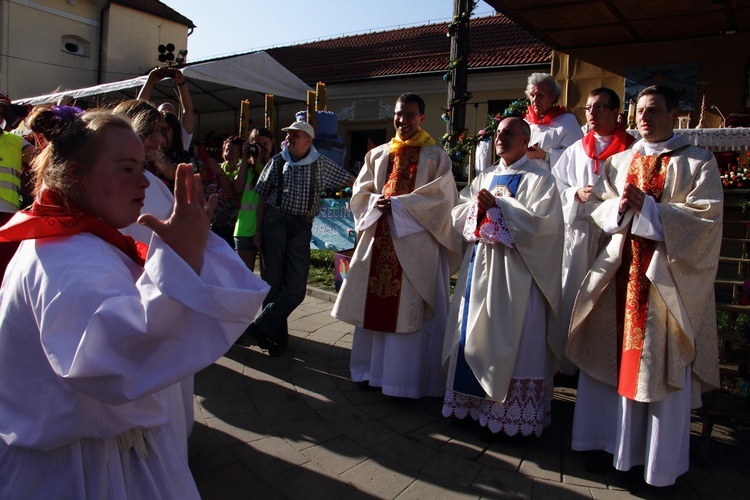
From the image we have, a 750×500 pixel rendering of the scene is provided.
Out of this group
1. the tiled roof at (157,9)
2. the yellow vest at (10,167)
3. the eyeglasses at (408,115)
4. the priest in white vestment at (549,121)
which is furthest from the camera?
the tiled roof at (157,9)

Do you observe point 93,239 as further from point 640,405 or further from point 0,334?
point 640,405

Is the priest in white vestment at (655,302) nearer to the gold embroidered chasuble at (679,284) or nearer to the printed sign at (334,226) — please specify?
the gold embroidered chasuble at (679,284)

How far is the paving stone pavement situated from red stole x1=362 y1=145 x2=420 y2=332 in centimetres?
59

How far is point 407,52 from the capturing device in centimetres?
1945

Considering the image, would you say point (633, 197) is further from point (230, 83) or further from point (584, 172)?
point (230, 83)

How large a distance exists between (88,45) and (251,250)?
74.0ft

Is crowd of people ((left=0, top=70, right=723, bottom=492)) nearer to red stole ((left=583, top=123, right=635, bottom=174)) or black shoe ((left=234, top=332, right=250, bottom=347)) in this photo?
red stole ((left=583, top=123, right=635, bottom=174))

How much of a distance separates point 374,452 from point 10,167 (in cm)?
301

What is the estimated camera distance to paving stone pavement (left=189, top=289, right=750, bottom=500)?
314cm

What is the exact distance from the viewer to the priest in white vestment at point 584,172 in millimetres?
4320

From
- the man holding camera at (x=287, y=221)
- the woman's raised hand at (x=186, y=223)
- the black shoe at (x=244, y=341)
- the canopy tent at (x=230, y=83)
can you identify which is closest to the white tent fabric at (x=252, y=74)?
the canopy tent at (x=230, y=83)

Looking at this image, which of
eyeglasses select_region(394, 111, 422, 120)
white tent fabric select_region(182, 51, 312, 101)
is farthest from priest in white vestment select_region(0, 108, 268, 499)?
white tent fabric select_region(182, 51, 312, 101)

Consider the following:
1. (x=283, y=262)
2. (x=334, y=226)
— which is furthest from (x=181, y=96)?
(x=334, y=226)

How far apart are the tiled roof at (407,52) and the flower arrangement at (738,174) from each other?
766cm
